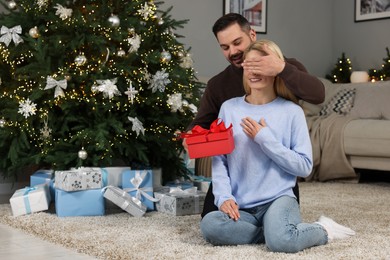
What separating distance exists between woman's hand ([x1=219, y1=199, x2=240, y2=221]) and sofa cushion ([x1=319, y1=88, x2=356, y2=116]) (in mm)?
3177

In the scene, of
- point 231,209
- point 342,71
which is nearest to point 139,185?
point 231,209

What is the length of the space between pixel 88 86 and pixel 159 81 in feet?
1.21

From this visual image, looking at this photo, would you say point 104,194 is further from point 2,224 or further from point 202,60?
point 202,60

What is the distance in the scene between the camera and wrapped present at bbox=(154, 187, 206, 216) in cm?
330

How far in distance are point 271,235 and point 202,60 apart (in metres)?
3.58

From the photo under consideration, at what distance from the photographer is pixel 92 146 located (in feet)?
11.1

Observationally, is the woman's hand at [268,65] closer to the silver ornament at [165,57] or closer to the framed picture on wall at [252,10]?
the silver ornament at [165,57]

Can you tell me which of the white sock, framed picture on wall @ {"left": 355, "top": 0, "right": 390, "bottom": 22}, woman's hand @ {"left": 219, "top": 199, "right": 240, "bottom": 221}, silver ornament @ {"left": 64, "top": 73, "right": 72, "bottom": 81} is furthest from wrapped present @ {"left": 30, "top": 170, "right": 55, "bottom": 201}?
framed picture on wall @ {"left": 355, "top": 0, "right": 390, "bottom": 22}

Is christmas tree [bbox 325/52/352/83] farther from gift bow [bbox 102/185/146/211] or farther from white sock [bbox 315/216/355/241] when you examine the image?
white sock [bbox 315/216/355/241]

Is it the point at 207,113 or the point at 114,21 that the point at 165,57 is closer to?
the point at 114,21

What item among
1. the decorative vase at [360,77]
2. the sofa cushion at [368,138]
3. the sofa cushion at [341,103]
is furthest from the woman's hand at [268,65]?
the decorative vase at [360,77]

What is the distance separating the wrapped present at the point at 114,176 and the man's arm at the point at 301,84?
51.3 inches

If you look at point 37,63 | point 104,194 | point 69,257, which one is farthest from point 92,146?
point 69,257

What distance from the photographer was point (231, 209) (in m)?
2.39
